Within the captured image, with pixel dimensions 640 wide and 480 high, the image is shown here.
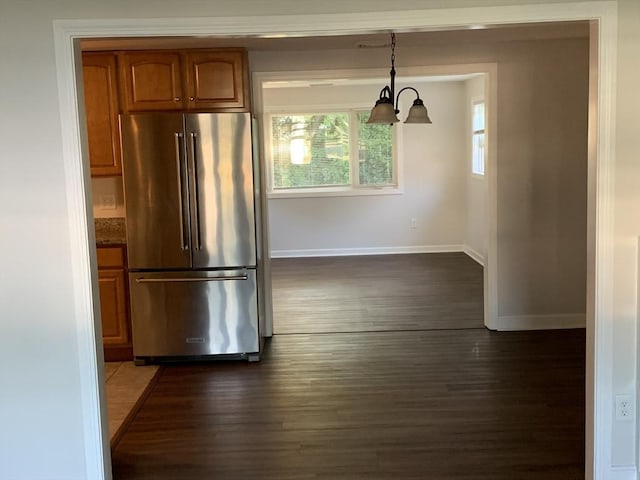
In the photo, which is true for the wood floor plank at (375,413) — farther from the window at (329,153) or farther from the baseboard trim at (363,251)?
the window at (329,153)

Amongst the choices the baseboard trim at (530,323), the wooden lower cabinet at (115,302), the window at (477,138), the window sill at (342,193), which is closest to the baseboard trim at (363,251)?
the window sill at (342,193)

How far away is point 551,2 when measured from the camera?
2.62m

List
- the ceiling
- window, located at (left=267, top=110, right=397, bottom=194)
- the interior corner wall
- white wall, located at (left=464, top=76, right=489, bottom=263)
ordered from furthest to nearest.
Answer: window, located at (left=267, top=110, right=397, bottom=194) → white wall, located at (left=464, top=76, right=489, bottom=263) → the interior corner wall → the ceiling

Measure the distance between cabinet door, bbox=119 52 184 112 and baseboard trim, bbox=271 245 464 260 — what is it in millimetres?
4601

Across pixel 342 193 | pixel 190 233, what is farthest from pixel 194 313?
pixel 342 193

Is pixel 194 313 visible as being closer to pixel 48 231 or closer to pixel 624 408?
pixel 48 231

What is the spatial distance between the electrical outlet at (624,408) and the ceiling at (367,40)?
2.58 m

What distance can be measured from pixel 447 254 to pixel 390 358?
4366 millimetres

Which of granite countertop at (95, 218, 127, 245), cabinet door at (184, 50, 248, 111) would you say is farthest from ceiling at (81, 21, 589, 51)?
granite countertop at (95, 218, 127, 245)

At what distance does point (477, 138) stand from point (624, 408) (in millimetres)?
5974

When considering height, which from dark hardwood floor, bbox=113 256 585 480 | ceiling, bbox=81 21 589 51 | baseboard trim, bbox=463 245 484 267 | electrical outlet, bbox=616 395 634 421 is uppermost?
ceiling, bbox=81 21 589 51

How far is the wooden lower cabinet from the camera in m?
4.80

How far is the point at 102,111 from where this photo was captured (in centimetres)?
479

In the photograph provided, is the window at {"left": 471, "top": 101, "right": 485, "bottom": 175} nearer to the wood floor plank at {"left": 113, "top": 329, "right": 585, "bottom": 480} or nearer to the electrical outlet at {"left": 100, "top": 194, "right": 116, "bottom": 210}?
the wood floor plank at {"left": 113, "top": 329, "right": 585, "bottom": 480}
